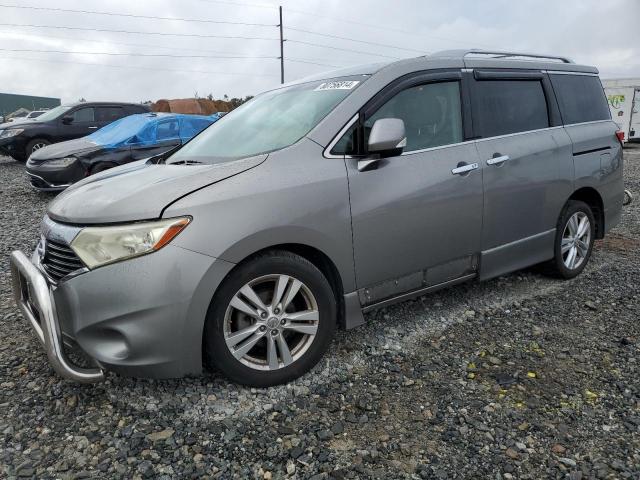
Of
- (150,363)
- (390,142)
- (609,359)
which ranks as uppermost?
(390,142)

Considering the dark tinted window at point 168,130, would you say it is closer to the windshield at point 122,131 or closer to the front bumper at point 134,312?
the windshield at point 122,131

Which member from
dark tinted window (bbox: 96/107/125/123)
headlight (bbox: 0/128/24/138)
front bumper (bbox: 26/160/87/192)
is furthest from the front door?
headlight (bbox: 0/128/24/138)

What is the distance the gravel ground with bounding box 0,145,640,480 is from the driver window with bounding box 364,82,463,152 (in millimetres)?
1308

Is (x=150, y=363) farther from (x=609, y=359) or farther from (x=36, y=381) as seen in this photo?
(x=609, y=359)

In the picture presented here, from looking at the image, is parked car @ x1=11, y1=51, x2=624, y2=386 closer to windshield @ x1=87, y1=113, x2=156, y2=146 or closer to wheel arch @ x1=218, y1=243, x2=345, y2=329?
wheel arch @ x1=218, y1=243, x2=345, y2=329

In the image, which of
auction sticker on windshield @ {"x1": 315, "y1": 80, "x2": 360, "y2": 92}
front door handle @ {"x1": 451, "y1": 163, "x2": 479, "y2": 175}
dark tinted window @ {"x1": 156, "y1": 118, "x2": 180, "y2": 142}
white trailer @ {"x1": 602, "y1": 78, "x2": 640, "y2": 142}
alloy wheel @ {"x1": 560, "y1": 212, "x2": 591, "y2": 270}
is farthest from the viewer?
white trailer @ {"x1": 602, "y1": 78, "x2": 640, "y2": 142}

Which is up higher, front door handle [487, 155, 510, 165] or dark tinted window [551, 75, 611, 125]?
dark tinted window [551, 75, 611, 125]

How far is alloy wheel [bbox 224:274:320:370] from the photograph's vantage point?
257 cm

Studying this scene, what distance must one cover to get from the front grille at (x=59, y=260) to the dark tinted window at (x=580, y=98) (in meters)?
3.85

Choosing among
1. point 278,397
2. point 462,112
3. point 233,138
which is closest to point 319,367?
point 278,397

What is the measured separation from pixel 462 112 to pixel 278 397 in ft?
7.42

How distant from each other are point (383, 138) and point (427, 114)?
68 centimetres

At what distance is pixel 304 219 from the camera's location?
104 inches

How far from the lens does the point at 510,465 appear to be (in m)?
2.16
